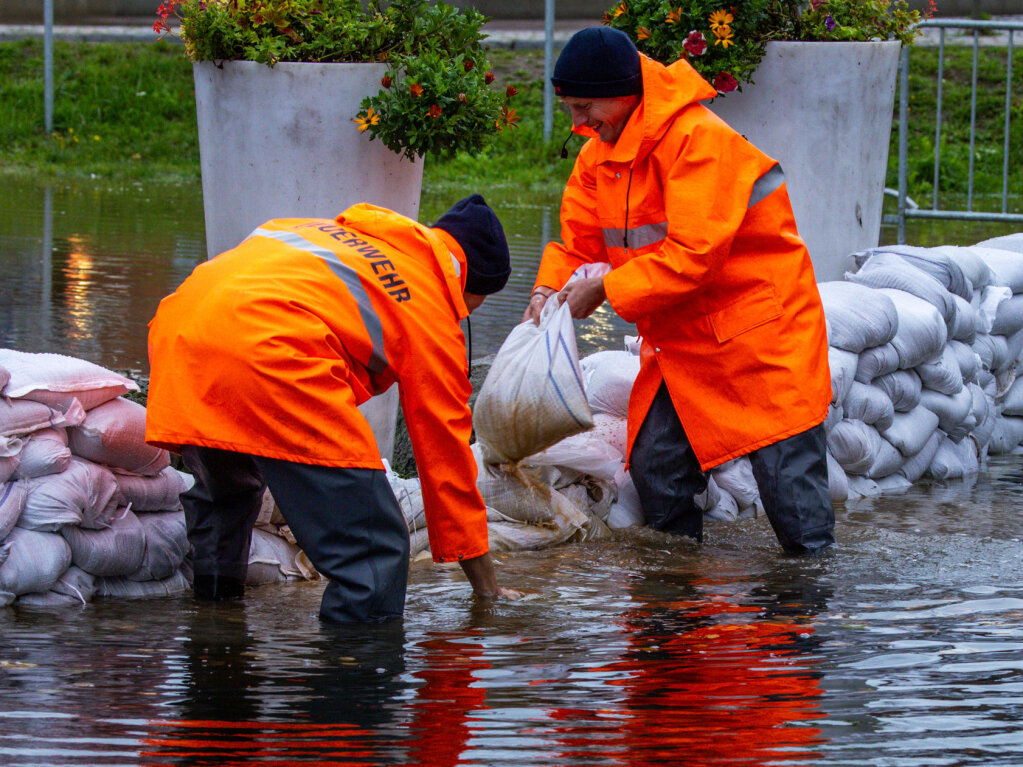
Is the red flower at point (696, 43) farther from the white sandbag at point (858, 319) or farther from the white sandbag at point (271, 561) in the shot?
the white sandbag at point (271, 561)

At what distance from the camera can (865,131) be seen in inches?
233

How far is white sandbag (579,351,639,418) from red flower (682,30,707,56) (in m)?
1.27

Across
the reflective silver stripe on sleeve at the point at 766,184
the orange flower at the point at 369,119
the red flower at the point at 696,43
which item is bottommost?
the reflective silver stripe on sleeve at the point at 766,184

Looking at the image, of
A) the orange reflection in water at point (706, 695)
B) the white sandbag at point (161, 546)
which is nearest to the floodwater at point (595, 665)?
the orange reflection in water at point (706, 695)

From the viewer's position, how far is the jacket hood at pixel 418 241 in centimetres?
342

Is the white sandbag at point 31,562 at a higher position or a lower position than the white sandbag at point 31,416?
lower

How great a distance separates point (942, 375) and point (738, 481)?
1136 mm

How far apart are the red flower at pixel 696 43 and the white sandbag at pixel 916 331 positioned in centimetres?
112

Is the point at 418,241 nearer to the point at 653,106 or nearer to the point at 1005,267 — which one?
the point at 653,106

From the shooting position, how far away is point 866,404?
5250 millimetres

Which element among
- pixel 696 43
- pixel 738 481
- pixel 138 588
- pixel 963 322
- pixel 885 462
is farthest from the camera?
pixel 963 322

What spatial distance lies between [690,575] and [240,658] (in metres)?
1.44

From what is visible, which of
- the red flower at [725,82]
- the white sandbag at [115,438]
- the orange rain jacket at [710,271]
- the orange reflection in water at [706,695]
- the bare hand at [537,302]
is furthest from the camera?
the red flower at [725,82]

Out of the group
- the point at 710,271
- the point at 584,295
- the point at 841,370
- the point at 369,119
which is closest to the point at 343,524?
the point at 584,295
